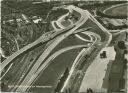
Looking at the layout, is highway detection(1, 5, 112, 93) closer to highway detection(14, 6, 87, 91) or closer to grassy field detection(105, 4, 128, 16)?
highway detection(14, 6, 87, 91)

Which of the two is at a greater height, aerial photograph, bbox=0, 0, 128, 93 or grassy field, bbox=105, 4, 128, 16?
grassy field, bbox=105, 4, 128, 16

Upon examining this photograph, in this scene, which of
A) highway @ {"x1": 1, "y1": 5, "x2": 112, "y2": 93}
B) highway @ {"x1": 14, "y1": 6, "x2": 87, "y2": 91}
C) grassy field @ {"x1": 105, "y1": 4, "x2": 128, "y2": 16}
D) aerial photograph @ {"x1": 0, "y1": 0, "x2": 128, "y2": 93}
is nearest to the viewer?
aerial photograph @ {"x1": 0, "y1": 0, "x2": 128, "y2": 93}

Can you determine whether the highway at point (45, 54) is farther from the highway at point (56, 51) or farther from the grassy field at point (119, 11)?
the grassy field at point (119, 11)

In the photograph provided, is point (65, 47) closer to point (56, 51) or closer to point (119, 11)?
point (56, 51)

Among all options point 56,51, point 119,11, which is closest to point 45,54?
point 56,51

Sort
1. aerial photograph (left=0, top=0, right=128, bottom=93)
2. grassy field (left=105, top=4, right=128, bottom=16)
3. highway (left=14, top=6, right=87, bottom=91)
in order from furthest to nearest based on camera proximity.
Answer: grassy field (left=105, top=4, right=128, bottom=16), highway (left=14, top=6, right=87, bottom=91), aerial photograph (left=0, top=0, right=128, bottom=93)

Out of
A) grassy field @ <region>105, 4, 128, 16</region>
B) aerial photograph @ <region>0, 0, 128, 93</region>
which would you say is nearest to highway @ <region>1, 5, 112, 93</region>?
aerial photograph @ <region>0, 0, 128, 93</region>

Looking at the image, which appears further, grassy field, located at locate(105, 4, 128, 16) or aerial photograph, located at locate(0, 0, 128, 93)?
grassy field, located at locate(105, 4, 128, 16)

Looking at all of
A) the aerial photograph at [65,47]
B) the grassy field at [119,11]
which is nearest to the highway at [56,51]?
the aerial photograph at [65,47]

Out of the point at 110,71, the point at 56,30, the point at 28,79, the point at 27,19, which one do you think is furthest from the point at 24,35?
the point at 110,71
